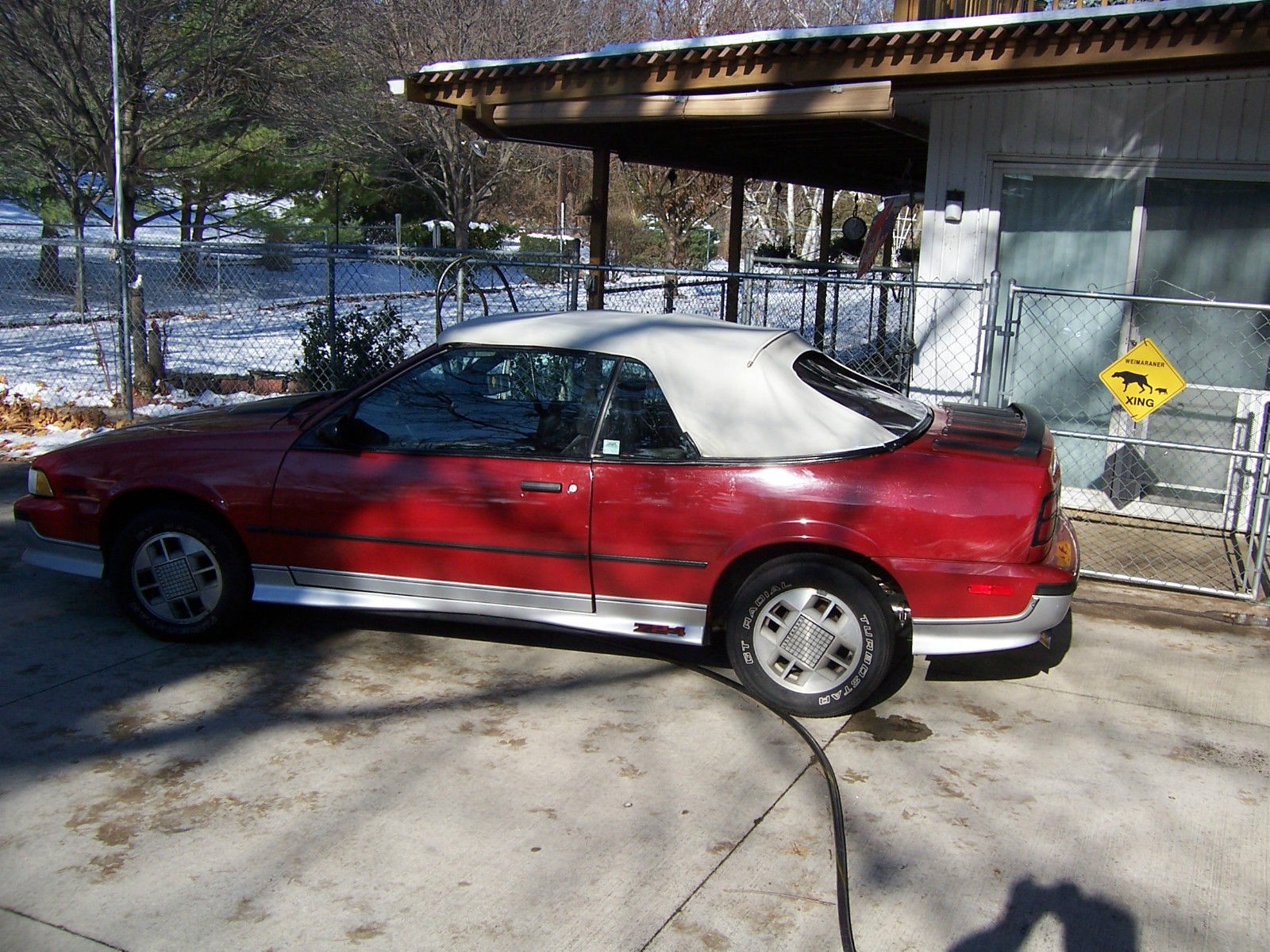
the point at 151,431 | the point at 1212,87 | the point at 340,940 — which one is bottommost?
the point at 340,940

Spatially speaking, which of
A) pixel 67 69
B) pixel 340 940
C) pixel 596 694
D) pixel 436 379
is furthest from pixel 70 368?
pixel 340 940

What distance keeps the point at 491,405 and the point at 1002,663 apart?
278 cm

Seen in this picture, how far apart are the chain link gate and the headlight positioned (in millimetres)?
5587

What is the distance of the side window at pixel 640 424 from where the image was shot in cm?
487

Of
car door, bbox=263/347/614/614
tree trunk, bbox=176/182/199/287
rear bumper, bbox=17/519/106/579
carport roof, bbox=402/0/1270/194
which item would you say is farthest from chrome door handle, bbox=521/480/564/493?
tree trunk, bbox=176/182/199/287

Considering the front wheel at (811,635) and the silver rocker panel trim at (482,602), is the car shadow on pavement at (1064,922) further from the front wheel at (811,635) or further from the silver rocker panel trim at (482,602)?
the silver rocker panel trim at (482,602)

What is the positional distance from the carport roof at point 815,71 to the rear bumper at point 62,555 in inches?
204

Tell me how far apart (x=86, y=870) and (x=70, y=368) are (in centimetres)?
1133

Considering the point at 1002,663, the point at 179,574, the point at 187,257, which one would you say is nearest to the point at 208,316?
the point at 187,257

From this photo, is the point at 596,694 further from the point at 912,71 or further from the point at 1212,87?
the point at 1212,87

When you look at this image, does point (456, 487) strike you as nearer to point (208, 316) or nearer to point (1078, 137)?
point (1078, 137)

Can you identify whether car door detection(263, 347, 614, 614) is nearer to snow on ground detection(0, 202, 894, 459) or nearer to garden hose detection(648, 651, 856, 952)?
garden hose detection(648, 651, 856, 952)

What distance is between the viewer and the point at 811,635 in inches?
186

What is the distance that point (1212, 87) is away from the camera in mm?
7598
